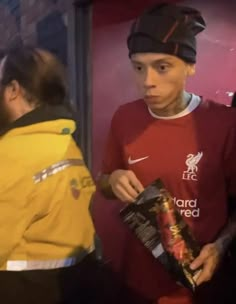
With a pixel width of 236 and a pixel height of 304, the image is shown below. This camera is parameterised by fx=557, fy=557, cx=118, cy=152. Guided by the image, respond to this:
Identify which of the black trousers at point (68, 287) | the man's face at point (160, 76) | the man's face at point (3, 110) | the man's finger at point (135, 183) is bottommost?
the black trousers at point (68, 287)

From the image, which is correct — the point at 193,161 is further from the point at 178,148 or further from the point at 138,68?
the point at 138,68

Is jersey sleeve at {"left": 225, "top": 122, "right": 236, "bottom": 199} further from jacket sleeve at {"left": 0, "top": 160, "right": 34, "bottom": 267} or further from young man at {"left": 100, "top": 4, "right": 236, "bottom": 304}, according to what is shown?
jacket sleeve at {"left": 0, "top": 160, "right": 34, "bottom": 267}

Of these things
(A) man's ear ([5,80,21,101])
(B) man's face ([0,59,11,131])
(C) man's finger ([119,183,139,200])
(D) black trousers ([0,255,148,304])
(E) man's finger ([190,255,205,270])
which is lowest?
(D) black trousers ([0,255,148,304])

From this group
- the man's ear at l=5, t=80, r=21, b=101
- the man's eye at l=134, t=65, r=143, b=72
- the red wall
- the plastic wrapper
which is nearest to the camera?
the plastic wrapper

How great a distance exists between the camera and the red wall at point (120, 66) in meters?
2.15

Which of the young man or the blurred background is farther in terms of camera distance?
the blurred background

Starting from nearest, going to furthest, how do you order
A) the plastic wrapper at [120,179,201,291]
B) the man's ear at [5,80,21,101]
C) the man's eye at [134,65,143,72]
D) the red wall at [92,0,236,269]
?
1. the plastic wrapper at [120,179,201,291]
2. the man's eye at [134,65,143,72]
3. the man's ear at [5,80,21,101]
4. the red wall at [92,0,236,269]

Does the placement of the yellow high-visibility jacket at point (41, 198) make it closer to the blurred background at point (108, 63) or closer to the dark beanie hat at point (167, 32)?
the dark beanie hat at point (167, 32)

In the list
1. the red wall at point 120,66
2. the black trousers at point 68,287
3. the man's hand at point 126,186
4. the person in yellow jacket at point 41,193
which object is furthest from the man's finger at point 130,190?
the red wall at point 120,66

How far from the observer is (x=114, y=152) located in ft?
4.82

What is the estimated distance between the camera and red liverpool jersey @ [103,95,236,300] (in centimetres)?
132

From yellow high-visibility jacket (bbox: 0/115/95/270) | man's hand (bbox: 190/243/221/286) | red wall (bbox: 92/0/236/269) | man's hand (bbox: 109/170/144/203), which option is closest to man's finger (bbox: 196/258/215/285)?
man's hand (bbox: 190/243/221/286)

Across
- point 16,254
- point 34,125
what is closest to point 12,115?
point 34,125

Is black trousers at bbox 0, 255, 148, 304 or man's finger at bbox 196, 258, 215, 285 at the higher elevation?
man's finger at bbox 196, 258, 215, 285
